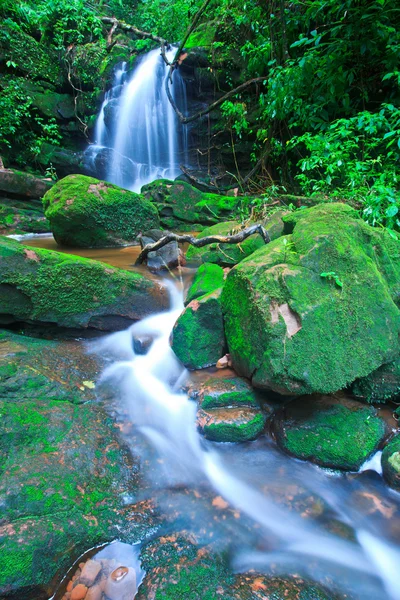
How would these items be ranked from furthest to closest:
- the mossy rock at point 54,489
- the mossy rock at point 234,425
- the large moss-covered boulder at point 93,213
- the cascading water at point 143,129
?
the cascading water at point 143,129
the large moss-covered boulder at point 93,213
the mossy rock at point 234,425
the mossy rock at point 54,489

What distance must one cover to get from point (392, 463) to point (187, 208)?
301 inches

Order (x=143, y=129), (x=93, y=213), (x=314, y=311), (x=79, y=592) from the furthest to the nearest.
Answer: (x=143, y=129), (x=93, y=213), (x=314, y=311), (x=79, y=592)

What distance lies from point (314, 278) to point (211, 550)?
6.42 ft

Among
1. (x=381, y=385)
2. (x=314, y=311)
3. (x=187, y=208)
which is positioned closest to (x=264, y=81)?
(x=187, y=208)

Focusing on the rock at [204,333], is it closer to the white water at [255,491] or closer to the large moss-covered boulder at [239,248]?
the white water at [255,491]

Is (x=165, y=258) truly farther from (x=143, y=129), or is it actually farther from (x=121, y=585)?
(x=143, y=129)

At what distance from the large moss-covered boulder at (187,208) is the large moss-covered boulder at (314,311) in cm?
587

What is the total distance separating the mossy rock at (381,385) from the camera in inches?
109

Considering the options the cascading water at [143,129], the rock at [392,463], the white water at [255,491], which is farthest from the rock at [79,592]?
the cascading water at [143,129]

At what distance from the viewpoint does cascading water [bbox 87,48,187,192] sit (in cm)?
1241

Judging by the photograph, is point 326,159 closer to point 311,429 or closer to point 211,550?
point 311,429

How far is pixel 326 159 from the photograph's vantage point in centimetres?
488

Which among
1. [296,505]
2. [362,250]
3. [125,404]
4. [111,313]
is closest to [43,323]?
[111,313]

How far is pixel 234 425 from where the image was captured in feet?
8.60
